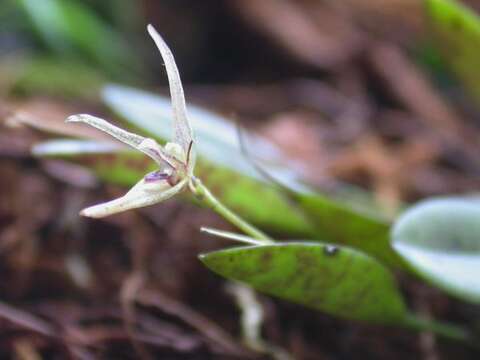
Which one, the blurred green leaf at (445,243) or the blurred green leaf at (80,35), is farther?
the blurred green leaf at (80,35)

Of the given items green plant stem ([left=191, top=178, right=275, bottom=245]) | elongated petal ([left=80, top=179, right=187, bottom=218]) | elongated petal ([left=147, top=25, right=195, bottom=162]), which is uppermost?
elongated petal ([left=147, top=25, right=195, bottom=162])

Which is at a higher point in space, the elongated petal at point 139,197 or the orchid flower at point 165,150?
the orchid flower at point 165,150

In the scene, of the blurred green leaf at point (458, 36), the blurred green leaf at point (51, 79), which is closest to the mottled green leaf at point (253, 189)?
the blurred green leaf at point (458, 36)

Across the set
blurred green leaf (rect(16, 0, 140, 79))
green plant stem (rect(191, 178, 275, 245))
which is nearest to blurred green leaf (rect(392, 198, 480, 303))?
green plant stem (rect(191, 178, 275, 245))

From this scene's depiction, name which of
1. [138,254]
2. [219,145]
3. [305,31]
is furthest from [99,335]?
[305,31]

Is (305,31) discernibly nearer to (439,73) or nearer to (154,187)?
(439,73)

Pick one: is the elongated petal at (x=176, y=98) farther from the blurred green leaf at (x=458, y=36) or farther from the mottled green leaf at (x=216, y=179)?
the blurred green leaf at (x=458, y=36)

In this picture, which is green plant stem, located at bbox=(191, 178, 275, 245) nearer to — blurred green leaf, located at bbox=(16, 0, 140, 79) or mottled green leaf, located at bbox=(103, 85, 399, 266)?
mottled green leaf, located at bbox=(103, 85, 399, 266)
